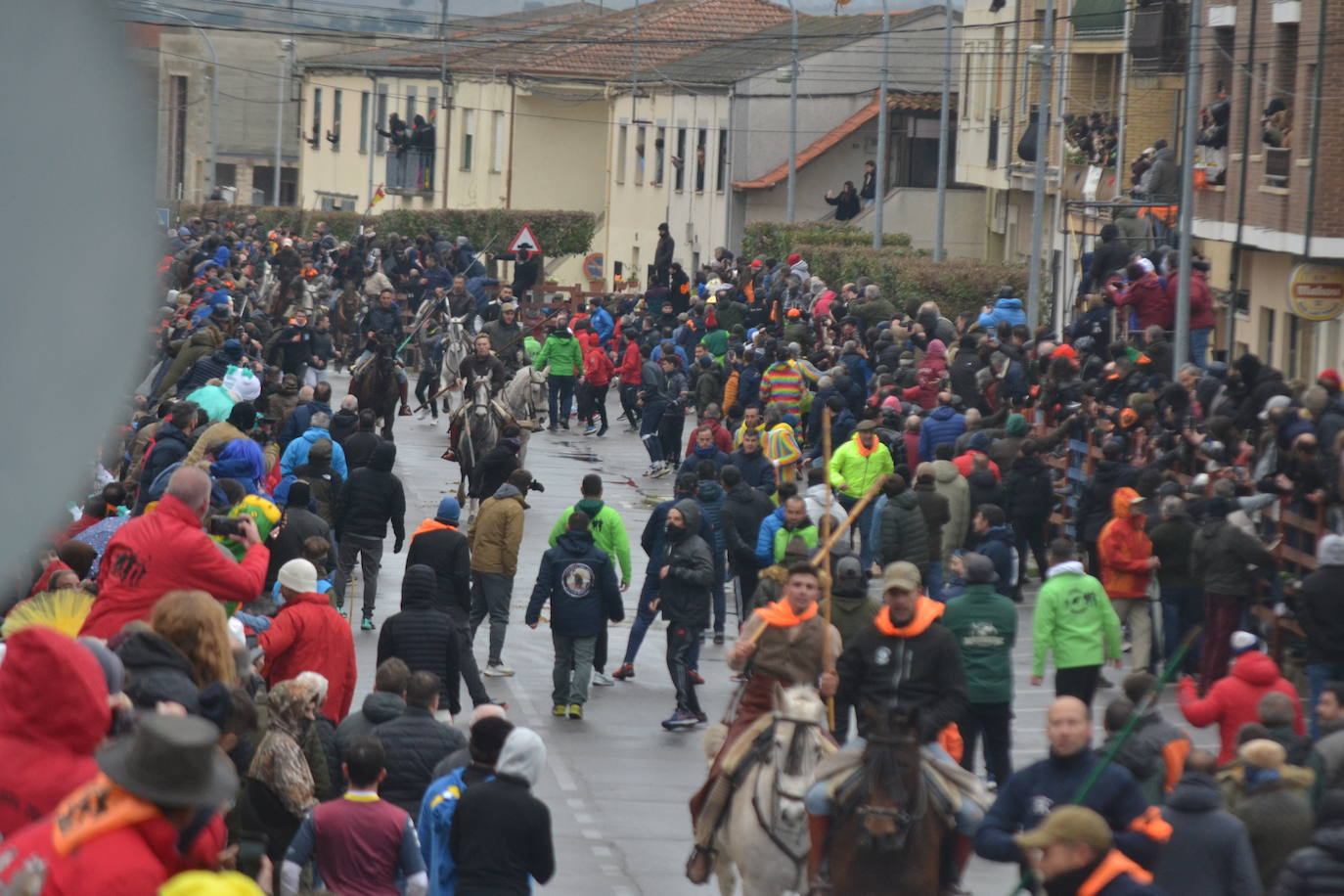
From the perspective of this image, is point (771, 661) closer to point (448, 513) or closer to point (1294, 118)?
point (448, 513)

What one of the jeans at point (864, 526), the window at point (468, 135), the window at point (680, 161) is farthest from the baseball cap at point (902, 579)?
the window at point (468, 135)

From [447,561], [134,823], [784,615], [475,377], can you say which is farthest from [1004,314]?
[134,823]

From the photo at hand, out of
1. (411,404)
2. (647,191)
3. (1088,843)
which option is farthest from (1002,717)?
(647,191)

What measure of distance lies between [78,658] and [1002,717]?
356 inches

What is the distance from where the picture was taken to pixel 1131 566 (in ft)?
54.0

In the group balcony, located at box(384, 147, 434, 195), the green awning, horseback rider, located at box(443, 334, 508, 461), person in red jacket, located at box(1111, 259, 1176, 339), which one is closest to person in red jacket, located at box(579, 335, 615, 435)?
horseback rider, located at box(443, 334, 508, 461)

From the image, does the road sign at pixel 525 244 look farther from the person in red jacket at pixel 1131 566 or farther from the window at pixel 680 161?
the person in red jacket at pixel 1131 566

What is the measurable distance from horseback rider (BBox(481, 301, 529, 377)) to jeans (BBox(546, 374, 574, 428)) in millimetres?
1560

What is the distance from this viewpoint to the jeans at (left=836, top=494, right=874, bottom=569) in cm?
2086

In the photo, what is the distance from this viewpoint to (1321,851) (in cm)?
630

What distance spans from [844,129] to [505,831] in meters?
51.4

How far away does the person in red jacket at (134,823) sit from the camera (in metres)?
3.39

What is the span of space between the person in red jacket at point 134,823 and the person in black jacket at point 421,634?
832cm

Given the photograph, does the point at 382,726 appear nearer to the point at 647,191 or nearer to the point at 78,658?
the point at 78,658
